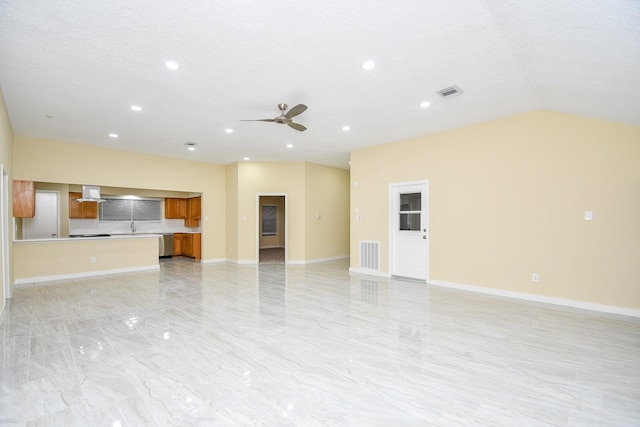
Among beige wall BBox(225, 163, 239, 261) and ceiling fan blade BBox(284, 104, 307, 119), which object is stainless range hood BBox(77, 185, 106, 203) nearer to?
beige wall BBox(225, 163, 239, 261)

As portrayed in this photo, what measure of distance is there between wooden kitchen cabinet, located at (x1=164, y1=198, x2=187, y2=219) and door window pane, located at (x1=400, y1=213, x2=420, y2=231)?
23.1 ft

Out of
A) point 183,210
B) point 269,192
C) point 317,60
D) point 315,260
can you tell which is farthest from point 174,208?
point 317,60

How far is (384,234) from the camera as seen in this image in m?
6.71

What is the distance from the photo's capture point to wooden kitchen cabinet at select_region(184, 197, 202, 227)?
9329mm

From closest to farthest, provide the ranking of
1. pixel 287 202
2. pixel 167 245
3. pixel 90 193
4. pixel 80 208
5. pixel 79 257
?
pixel 79 257, pixel 90 193, pixel 80 208, pixel 287 202, pixel 167 245

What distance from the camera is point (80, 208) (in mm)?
7867

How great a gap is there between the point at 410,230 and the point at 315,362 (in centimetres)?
427

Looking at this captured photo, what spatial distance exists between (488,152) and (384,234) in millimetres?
2580

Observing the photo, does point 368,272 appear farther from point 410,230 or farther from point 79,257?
point 79,257

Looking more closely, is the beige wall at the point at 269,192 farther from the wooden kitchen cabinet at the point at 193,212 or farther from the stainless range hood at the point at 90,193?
the stainless range hood at the point at 90,193

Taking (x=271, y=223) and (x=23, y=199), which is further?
(x=271, y=223)

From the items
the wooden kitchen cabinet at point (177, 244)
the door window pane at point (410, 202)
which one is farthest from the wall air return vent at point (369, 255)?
the wooden kitchen cabinet at point (177, 244)

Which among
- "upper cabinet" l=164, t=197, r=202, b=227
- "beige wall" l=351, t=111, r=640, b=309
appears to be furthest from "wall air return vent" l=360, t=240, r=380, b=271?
"upper cabinet" l=164, t=197, r=202, b=227

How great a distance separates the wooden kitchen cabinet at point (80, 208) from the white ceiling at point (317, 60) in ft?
9.69
